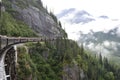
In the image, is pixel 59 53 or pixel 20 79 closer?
pixel 20 79

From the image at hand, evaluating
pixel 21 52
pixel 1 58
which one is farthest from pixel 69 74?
pixel 1 58

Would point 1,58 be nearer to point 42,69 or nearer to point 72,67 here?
point 42,69

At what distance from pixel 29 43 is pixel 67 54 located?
1252 inches

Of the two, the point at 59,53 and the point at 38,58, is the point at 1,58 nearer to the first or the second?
the point at 38,58

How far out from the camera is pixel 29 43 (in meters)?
175

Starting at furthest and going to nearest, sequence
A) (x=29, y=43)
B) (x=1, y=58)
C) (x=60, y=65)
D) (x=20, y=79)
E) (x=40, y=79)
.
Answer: (x=60, y=65), (x=29, y=43), (x=40, y=79), (x=20, y=79), (x=1, y=58)

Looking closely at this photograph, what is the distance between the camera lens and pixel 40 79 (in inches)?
6393

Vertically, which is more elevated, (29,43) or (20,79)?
(29,43)

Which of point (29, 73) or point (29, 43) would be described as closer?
point (29, 73)

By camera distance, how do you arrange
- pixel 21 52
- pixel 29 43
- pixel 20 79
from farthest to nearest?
pixel 29 43 → pixel 21 52 → pixel 20 79

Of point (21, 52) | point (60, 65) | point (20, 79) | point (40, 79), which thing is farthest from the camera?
point (60, 65)

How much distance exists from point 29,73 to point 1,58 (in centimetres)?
5066

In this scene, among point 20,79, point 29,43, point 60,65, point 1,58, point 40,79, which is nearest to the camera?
point 1,58

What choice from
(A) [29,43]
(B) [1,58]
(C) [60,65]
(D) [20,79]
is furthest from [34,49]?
(B) [1,58]
